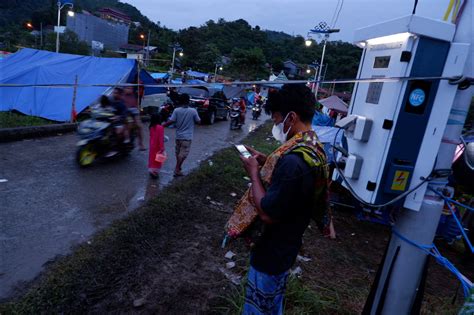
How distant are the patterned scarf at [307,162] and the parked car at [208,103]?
511 inches

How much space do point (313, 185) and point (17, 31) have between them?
Result: 6067cm

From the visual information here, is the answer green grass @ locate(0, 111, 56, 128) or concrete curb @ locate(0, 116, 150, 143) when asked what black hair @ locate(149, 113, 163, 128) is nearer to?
concrete curb @ locate(0, 116, 150, 143)

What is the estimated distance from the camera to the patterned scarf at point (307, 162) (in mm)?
1681

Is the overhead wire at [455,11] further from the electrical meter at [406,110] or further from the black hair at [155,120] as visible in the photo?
the black hair at [155,120]

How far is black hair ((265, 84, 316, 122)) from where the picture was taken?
5.94ft

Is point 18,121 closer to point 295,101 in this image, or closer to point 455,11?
point 295,101

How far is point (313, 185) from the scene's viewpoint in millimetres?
1686

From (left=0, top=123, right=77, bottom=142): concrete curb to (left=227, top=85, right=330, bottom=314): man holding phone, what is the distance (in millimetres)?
7129

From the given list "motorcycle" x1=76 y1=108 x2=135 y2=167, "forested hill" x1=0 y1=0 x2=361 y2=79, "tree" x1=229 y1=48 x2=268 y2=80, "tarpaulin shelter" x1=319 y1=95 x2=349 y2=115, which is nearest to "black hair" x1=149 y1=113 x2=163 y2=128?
"motorcycle" x1=76 y1=108 x2=135 y2=167

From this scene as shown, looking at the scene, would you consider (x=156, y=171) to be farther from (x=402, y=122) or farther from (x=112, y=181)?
(x=402, y=122)

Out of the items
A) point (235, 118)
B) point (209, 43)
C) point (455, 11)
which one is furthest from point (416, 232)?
point (209, 43)

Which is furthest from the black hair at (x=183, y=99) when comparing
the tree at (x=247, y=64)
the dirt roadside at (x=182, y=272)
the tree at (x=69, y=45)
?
the tree at (x=247, y=64)

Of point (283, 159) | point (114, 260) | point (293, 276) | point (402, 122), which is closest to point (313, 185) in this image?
point (283, 159)

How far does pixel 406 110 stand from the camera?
6.41ft
